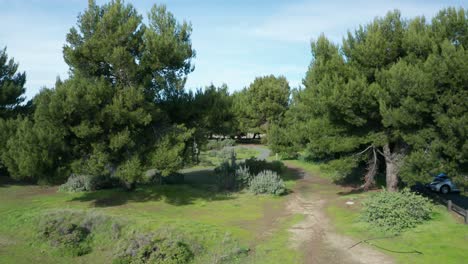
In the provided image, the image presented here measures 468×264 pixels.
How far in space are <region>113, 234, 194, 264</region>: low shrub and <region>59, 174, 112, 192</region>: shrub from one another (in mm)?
13038

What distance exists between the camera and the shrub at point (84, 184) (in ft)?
87.2

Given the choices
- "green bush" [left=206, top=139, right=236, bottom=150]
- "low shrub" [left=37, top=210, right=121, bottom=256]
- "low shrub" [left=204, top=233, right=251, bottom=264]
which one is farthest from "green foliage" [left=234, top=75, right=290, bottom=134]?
"low shrub" [left=204, top=233, right=251, bottom=264]

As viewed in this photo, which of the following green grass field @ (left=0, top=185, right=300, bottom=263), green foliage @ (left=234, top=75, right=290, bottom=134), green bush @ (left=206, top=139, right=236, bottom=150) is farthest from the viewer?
green foliage @ (left=234, top=75, right=290, bottom=134)

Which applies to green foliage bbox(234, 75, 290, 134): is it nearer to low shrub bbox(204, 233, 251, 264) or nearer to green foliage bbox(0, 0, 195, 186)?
green foliage bbox(0, 0, 195, 186)

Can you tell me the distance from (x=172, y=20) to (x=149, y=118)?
7.47m

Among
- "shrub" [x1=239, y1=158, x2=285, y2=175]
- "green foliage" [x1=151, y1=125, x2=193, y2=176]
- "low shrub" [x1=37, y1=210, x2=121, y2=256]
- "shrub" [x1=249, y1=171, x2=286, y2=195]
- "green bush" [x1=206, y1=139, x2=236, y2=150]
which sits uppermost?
"green bush" [x1=206, y1=139, x2=236, y2=150]

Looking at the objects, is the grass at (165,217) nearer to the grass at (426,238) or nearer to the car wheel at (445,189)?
the grass at (426,238)

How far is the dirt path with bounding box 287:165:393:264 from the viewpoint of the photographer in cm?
1346

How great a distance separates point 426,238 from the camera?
15.1 metres

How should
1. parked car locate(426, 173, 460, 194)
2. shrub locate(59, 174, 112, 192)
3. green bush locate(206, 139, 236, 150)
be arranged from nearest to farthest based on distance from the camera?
parked car locate(426, 173, 460, 194)
shrub locate(59, 174, 112, 192)
green bush locate(206, 139, 236, 150)

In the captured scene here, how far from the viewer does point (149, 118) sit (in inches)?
852

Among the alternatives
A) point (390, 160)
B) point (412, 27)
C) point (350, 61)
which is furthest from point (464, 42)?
point (390, 160)

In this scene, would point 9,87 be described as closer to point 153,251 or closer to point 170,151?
point 170,151

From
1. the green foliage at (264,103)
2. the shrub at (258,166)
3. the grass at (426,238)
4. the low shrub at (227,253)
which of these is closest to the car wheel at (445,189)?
the grass at (426,238)
